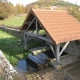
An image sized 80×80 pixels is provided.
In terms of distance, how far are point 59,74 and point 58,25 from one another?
11.7ft

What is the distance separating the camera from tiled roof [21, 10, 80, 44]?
30.1 feet

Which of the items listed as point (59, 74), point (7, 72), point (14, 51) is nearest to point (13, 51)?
point (14, 51)

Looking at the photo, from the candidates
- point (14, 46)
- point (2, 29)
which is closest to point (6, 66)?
point (14, 46)

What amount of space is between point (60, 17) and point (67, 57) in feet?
11.3

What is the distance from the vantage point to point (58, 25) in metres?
10.2

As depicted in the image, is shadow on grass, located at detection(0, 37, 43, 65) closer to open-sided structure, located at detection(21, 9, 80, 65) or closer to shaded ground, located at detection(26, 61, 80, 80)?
shaded ground, located at detection(26, 61, 80, 80)

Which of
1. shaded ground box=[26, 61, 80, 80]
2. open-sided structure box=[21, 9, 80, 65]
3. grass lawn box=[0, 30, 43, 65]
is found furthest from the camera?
grass lawn box=[0, 30, 43, 65]

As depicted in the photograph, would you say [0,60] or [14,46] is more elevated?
[0,60]

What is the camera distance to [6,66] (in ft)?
22.6

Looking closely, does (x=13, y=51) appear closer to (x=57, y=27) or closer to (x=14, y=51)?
(x=14, y=51)

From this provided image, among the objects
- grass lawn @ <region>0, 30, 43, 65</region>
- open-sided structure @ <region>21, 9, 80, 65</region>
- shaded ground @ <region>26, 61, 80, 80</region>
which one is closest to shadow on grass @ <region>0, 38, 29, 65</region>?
grass lawn @ <region>0, 30, 43, 65</region>

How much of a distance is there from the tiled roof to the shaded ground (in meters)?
2.13

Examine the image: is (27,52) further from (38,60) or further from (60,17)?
(60,17)

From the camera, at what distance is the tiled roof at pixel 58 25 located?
9.19 metres
